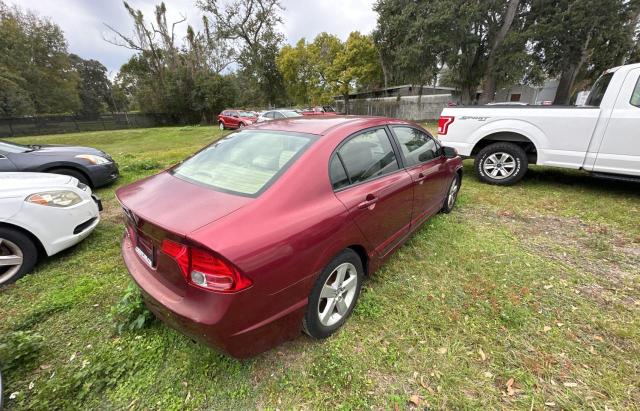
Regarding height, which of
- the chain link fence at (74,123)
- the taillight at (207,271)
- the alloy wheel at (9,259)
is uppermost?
the taillight at (207,271)

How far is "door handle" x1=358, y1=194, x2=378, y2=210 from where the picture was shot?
80.7 inches

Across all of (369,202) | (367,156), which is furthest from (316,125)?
(369,202)

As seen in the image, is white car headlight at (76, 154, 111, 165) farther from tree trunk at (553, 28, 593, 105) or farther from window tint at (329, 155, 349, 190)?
tree trunk at (553, 28, 593, 105)

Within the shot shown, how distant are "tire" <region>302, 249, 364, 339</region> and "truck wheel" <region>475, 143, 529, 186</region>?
4.40 meters

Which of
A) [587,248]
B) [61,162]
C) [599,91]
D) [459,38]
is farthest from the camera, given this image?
[459,38]

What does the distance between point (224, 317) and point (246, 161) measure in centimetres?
116

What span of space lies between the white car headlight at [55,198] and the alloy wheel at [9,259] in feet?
1.42

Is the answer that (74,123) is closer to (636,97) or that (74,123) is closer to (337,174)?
(337,174)

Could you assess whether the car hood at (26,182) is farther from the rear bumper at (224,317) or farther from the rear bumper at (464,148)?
the rear bumper at (464,148)

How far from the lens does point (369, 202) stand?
2.12 metres

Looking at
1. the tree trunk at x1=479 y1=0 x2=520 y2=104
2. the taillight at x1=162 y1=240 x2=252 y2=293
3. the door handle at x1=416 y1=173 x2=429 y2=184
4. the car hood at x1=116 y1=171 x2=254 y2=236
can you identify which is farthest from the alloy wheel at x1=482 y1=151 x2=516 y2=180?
the tree trunk at x1=479 y1=0 x2=520 y2=104

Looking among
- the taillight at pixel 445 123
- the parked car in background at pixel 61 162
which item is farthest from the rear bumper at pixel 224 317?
the taillight at pixel 445 123

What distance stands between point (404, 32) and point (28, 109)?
126 feet

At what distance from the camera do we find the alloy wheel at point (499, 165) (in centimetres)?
515
